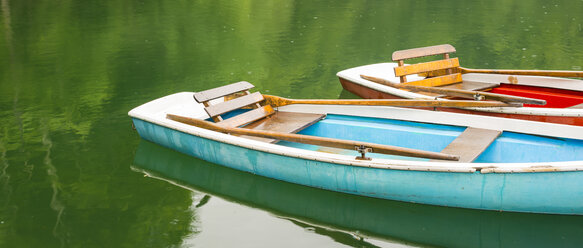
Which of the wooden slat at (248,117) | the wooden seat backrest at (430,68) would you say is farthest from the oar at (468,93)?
the wooden slat at (248,117)

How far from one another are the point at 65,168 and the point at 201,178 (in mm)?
1769

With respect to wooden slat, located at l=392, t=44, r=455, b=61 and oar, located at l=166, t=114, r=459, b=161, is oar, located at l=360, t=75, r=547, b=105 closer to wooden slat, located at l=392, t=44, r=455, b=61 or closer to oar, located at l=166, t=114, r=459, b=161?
wooden slat, located at l=392, t=44, r=455, b=61

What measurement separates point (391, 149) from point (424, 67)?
3.34m

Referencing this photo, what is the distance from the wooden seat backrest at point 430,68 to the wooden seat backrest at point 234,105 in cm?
219

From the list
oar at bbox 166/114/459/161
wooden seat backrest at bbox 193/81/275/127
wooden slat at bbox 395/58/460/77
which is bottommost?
oar at bbox 166/114/459/161

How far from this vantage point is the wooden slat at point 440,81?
856 centimetres

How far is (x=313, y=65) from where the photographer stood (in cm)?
1333

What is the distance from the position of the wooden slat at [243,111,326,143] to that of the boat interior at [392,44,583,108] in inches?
72.2

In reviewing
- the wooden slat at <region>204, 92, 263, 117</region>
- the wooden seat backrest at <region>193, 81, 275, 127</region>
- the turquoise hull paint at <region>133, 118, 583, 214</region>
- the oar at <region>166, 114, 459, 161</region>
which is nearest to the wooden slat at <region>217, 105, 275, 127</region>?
the wooden seat backrest at <region>193, 81, 275, 127</region>

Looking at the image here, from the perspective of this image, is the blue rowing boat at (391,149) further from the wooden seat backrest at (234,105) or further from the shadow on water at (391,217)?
the shadow on water at (391,217)

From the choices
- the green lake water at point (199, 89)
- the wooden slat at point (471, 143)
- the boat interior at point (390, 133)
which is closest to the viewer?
the green lake water at point (199, 89)

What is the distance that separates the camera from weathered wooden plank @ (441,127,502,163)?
575 cm

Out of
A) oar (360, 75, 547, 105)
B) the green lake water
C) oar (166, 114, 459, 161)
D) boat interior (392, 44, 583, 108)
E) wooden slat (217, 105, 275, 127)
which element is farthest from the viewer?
boat interior (392, 44, 583, 108)

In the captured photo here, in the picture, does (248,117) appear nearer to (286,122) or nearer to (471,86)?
(286,122)
